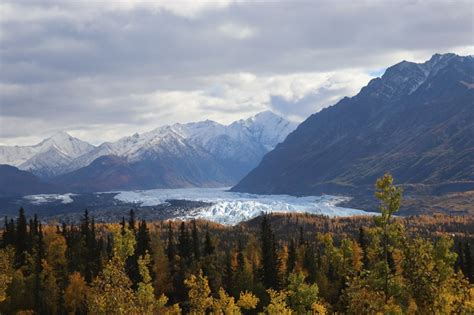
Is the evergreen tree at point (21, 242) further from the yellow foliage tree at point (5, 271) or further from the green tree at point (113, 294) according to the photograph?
the green tree at point (113, 294)

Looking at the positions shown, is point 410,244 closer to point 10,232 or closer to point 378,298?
point 378,298

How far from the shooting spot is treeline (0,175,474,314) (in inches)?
1807

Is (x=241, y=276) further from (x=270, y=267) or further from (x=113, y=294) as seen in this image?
(x=113, y=294)

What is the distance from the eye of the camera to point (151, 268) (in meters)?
154

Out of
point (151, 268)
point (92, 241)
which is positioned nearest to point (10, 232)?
point (92, 241)

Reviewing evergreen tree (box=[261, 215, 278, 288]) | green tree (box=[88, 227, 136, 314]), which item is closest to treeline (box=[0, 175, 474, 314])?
green tree (box=[88, 227, 136, 314])

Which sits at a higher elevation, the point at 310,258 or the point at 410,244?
the point at 410,244

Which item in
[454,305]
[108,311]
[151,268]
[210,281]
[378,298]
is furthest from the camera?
[151,268]

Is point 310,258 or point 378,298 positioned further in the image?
point 310,258

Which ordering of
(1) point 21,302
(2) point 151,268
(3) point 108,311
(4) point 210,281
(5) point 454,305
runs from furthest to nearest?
(2) point 151,268
(4) point 210,281
(1) point 21,302
(5) point 454,305
(3) point 108,311

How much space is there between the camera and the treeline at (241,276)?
45906 millimetres

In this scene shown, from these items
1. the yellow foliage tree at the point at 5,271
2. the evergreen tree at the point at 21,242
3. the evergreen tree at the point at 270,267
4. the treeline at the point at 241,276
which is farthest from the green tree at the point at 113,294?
the evergreen tree at the point at 21,242

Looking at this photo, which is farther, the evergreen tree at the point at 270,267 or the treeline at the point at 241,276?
the evergreen tree at the point at 270,267

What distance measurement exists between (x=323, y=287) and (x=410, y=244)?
8227 centimetres
